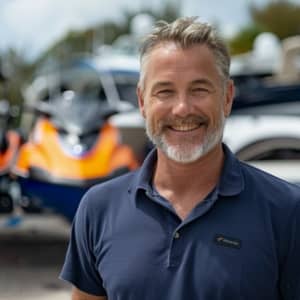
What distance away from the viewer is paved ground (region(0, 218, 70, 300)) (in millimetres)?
6961

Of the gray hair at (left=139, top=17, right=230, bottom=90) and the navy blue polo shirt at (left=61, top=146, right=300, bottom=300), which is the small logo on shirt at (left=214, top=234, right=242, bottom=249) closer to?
the navy blue polo shirt at (left=61, top=146, right=300, bottom=300)

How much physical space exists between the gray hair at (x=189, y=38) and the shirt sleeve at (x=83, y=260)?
0.47 metres

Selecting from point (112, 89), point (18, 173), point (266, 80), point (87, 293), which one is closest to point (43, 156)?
point (18, 173)

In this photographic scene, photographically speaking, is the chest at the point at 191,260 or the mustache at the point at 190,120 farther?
the mustache at the point at 190,120

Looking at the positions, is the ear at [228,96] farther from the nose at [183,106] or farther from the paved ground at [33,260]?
the paved ground at [33,260]

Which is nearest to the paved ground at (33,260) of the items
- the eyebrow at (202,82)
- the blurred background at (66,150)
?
the blurred background at (66,150)

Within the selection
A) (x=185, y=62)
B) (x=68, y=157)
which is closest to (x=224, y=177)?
(x=185, y=62)

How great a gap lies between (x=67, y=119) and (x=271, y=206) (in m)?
5.83

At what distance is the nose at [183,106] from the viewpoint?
2.28m

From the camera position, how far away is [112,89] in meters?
10.4

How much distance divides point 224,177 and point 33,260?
6256 mm

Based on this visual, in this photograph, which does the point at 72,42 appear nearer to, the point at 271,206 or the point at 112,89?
the point at 112,89

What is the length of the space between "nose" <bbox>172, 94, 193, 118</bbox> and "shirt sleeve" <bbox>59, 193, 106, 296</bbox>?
42 centimetres

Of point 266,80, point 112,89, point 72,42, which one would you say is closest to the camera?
point 112,89
